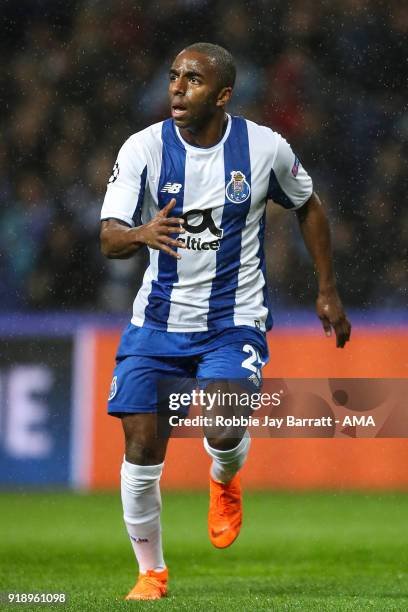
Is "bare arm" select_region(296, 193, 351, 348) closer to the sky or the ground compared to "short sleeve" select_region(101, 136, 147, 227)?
closer to the ground

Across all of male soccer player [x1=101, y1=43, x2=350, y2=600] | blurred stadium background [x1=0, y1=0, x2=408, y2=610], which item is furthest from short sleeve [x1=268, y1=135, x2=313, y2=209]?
blurred stadium background [x1=0, y1=0, x2=408, y2=610]

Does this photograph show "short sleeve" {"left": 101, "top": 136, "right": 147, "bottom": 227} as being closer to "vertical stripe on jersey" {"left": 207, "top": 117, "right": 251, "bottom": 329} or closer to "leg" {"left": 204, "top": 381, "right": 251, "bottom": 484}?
"vertical stripe on jersey" {"left": 207, "top": 117, "right": 251, "bottom": 329}

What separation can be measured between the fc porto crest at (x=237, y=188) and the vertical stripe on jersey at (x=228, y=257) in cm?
1

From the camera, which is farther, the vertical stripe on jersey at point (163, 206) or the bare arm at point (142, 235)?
the vertical stripe on jersey at point (163, 206)

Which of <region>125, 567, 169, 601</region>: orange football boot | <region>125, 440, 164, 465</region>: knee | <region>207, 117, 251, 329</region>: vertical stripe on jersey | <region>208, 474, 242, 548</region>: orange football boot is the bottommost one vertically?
<region>125, 567, 169, 601</region>: orange football boot

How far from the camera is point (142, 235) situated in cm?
414

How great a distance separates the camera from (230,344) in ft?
15.4

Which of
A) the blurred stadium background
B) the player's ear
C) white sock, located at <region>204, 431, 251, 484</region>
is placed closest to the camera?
the player's ear

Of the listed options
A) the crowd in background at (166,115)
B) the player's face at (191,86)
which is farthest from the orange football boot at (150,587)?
the crowd in background at (166,115)

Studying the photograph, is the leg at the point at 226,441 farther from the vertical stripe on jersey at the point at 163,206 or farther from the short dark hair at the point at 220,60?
the short dark hair at the point at 220,60

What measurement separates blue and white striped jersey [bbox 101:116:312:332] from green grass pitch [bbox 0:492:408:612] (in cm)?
100

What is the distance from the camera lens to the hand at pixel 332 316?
4816 millimetres

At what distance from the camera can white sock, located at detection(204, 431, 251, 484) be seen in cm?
480

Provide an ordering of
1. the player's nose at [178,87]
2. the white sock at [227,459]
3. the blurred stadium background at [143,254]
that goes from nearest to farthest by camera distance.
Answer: the player's nose at [178,87] → the white sock at [227,459] → the blurred stadium background at [143,254]
